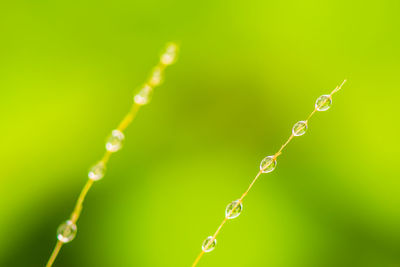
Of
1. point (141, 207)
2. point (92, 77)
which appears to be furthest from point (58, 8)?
point (141, 207)

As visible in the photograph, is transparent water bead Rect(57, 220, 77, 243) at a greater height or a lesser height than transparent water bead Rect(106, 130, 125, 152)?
lesser

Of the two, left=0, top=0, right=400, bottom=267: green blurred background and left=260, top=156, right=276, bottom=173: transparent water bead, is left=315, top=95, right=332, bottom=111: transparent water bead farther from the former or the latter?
left=0, top=0, right=400, bottom=267: green blurred background

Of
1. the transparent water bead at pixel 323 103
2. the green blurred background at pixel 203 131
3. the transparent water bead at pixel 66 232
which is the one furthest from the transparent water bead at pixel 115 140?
the green blurred background at pixel 203 131

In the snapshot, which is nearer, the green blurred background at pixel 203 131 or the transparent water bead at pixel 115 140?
the transparent water bead at pixel 115 140

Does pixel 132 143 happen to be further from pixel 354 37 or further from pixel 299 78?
pixel 354 37

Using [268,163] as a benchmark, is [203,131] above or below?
above

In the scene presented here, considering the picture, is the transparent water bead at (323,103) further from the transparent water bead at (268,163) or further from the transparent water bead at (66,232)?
the transparent water bead at (66,232)

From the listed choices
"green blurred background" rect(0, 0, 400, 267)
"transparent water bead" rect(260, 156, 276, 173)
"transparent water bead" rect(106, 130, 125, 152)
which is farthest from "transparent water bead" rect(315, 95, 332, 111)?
"green blurred background" rect(0, 0, 400, 267)

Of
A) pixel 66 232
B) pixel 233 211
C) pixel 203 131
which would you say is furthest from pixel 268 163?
pixel 203 131

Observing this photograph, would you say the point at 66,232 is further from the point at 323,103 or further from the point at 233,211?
the point at 323,103
